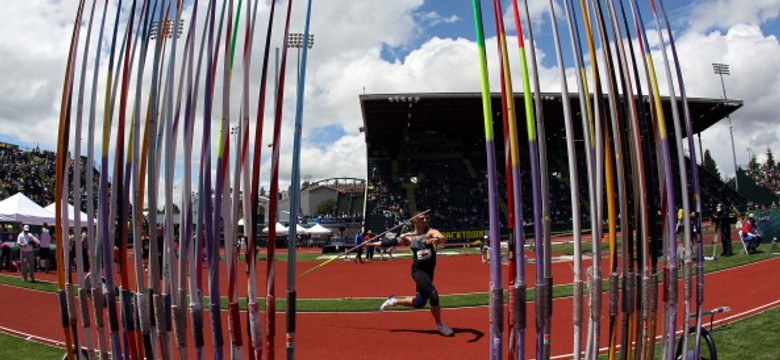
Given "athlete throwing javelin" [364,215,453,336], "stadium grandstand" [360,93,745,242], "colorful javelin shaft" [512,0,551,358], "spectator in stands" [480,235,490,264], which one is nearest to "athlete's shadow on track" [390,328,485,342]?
"athlete throwing javelin" [364,215,453,336]

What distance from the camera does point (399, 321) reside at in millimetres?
8070

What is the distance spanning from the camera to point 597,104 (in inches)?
102

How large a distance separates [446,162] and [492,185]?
3777cm

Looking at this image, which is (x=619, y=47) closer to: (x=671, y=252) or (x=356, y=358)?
(x=671, y=252)

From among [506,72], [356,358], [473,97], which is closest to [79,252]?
[506,72]

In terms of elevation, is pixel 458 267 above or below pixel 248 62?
below

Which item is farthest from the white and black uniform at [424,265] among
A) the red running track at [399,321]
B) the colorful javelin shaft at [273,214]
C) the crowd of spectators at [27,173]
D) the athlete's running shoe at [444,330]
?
the crowd of spectators at [27,173]

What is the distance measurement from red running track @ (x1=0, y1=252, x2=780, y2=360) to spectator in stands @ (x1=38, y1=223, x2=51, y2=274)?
3278mm

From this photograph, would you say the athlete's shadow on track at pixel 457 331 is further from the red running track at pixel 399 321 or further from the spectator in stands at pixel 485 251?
the spectator in stands at pixel 485 251

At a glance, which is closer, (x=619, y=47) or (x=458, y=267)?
(x=619, y=47)

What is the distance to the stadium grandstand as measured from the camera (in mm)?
29809

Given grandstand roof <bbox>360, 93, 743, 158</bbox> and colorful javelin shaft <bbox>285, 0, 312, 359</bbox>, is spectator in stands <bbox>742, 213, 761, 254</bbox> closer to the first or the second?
grandstand roof <bbox>360, 93, 743, 158</bbox>

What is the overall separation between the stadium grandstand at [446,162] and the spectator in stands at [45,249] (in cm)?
1570

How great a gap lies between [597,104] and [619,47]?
414 mm
